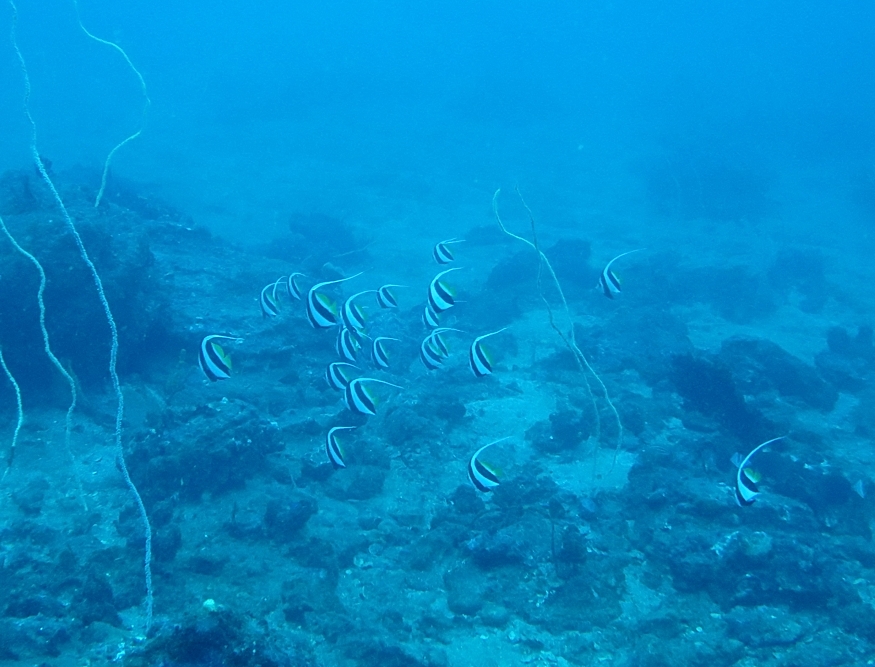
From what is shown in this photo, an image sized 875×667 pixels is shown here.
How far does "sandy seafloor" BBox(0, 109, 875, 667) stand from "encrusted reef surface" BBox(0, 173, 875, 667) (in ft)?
0.10

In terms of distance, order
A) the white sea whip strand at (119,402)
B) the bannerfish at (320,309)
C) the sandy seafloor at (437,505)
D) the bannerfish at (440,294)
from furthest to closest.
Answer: the bannerfish at (440,294), the bannerfish at (320,309), the sandy seafloor at (437,505), the white sea whip strand at (119,402)

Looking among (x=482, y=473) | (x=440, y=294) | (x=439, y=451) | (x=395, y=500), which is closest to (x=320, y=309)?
(x=440, y=294)


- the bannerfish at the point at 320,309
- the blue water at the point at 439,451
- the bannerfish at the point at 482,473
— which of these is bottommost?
the blue water at the point at 439,451

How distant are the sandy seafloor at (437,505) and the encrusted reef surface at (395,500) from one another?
0.10 feet

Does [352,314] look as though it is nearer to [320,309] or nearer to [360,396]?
[320,309]

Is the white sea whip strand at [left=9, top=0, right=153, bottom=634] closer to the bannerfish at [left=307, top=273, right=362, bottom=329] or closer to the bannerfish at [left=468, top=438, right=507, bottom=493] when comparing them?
the bannerfish at [left=307, top=273, right=362, bottom=329]

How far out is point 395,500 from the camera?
23.3 feet

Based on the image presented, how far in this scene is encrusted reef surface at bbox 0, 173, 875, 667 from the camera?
5.00m

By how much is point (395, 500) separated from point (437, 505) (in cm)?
59

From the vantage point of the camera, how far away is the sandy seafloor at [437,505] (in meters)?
4.99

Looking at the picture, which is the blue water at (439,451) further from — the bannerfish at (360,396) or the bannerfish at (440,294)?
the bannerfish at (440,294)

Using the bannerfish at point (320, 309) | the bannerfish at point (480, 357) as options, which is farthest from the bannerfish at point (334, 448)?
the bannerfish at point (480, 357)

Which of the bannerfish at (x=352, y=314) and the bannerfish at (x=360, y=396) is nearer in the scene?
the bannerfish at (x=360, y=396)

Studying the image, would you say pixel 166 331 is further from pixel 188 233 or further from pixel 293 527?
pixel 188 233
